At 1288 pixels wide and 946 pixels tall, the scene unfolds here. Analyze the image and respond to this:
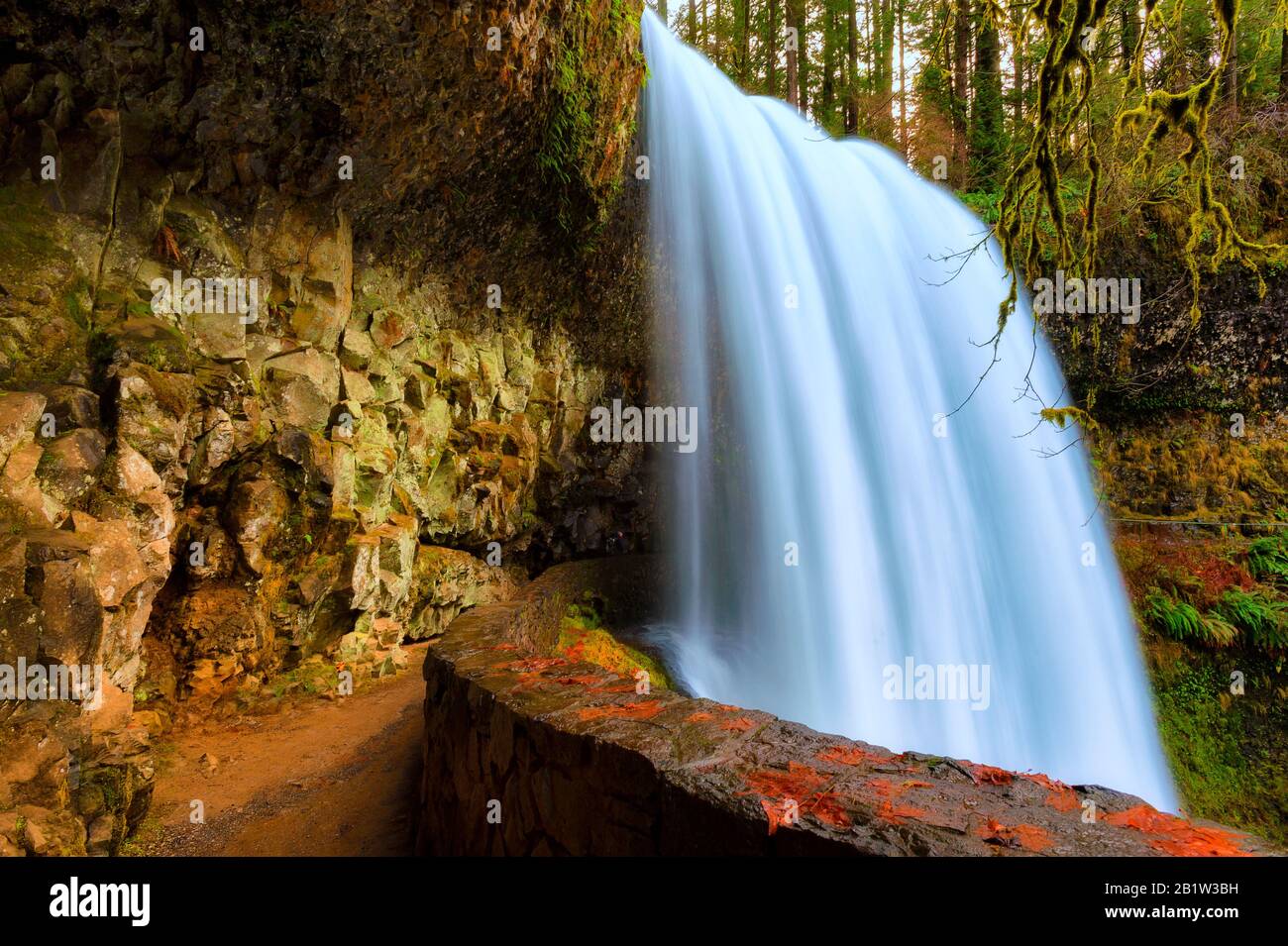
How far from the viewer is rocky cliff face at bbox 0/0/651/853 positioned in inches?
141

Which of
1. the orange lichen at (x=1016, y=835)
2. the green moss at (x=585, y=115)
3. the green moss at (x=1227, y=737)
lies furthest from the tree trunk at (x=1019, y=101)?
the orange lichen at (x=1016, y=835)

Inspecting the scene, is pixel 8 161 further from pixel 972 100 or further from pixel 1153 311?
pixel 972 100

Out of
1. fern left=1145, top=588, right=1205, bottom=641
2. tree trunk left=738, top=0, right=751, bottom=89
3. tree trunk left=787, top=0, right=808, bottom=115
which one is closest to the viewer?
fern left=1145, top=588, right=1205, bottom=641

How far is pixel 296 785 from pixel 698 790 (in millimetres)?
3609

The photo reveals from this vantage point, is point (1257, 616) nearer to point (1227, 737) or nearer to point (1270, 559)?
point (1270, 559)

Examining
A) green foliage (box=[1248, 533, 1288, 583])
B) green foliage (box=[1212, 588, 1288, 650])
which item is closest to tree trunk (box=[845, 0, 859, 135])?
green foliage (box=[1248, 533, 1288, 583])

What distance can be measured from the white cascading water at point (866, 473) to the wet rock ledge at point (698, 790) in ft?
17.3

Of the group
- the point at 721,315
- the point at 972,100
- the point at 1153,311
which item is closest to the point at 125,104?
the point at 721,315

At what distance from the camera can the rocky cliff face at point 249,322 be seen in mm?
3586

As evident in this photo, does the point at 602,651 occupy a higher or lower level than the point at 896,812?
lower

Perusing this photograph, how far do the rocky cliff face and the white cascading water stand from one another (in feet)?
8.99

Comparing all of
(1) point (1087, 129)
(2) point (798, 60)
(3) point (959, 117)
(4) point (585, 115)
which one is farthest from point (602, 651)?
(2) point (798, 60)

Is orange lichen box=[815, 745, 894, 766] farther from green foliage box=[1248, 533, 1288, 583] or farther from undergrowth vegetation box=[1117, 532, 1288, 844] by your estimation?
green foliage box=[1248, 533, 1288, 583]

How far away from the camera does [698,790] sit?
183 cm
